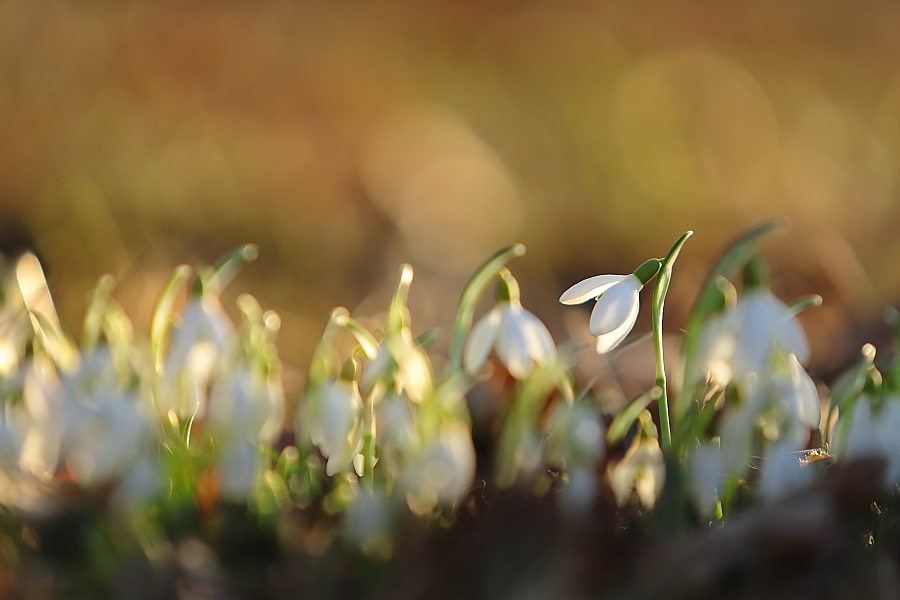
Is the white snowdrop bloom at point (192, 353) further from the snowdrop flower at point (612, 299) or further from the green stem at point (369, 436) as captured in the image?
the snowdrop flower at point (612, 299)

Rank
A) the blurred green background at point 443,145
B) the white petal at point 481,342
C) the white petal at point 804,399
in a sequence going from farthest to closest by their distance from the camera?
the blurred green background at point 443,145
the white petal at point 481,342
the white petal at point 804,399

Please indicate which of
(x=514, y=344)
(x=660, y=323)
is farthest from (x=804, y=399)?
(x=514, y=344)

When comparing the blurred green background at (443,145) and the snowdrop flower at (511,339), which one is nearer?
the snowdrop flower at (511,339)

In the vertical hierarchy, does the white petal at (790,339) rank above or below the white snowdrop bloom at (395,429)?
below

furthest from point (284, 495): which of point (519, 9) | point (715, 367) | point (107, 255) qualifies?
point (519, 9)

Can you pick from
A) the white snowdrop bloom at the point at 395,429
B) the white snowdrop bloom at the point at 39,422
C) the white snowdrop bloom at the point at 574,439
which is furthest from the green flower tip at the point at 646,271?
the white snowdrop bloom at the point at 39,422

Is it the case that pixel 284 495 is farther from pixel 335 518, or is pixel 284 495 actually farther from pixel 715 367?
pixel 715 367

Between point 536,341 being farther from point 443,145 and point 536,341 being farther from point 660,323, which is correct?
point 443,145
